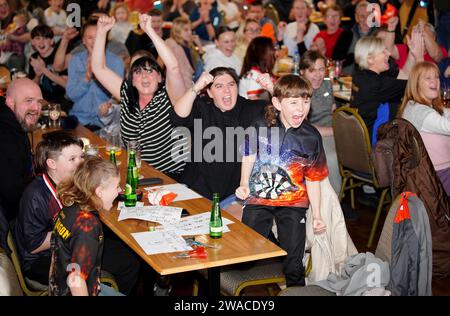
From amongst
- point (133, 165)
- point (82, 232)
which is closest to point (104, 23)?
point (133, 165)

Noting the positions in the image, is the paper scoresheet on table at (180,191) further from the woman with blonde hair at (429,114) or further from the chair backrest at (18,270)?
the woman with blonde hair at (429,114)

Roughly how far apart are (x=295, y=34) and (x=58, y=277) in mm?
6293

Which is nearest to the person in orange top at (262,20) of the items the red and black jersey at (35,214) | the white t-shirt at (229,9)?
the white t-shirt at (229,9)

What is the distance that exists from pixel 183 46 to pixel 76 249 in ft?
16.8

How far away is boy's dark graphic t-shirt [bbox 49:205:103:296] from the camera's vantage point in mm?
3129

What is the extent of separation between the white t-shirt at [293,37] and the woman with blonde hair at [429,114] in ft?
12.9

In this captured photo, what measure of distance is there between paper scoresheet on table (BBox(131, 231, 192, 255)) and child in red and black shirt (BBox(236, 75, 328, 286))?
0.59 metres

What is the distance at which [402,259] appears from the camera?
10.1 ft

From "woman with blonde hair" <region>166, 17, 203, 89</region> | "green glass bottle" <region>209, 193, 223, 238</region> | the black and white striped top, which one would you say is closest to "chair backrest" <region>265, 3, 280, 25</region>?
"woman with blonde hair" <region>166, 17, 203, 89</region>

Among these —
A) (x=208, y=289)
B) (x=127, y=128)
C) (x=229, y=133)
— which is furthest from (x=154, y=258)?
(x=127, y=128)

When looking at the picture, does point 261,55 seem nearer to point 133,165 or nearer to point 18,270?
point 133,165

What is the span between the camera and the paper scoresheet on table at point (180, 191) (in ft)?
13.4

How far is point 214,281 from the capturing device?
3.41 metres

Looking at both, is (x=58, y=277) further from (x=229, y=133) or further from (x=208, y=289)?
(x=229, y=133)
